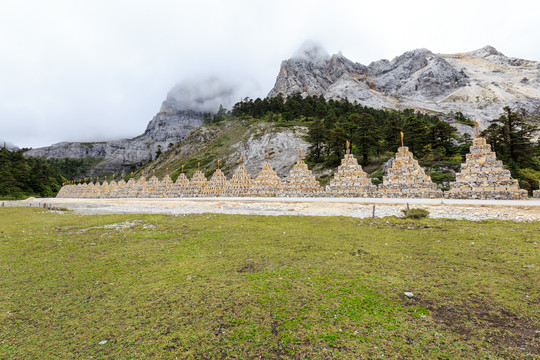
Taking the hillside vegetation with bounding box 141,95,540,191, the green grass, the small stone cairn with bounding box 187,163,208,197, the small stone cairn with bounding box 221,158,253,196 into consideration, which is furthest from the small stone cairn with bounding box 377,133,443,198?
the small stone cairn with bounding box 187,163,208,197

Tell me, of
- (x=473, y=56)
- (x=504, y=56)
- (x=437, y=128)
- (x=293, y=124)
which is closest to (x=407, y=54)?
(x=473, y=56)

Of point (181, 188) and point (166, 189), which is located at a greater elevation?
point (181, 188)

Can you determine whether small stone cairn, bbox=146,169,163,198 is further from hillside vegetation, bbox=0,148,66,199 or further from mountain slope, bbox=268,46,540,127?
mountain slope, bbox=268,46,540,127

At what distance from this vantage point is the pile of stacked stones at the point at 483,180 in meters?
16.8

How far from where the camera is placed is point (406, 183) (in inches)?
800

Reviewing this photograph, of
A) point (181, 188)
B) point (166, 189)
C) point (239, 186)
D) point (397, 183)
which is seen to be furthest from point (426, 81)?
point (166, 189)

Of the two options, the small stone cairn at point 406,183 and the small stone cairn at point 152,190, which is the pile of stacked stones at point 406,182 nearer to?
the small stone cairn at point 406,183

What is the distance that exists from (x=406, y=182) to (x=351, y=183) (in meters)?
4.37

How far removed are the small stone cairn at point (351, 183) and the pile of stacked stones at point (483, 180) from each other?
5.81m

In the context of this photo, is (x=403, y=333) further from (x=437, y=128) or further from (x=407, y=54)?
(x=407, y=54)

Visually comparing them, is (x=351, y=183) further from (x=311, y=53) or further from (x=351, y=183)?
(x=311, y=53)

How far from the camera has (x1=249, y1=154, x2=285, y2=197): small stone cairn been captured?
27.6m

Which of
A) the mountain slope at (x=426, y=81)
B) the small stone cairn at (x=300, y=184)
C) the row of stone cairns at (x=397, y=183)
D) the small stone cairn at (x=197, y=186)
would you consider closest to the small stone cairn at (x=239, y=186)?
the row of stone cairns at (x=397, y=183)

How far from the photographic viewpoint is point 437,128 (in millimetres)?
43000
